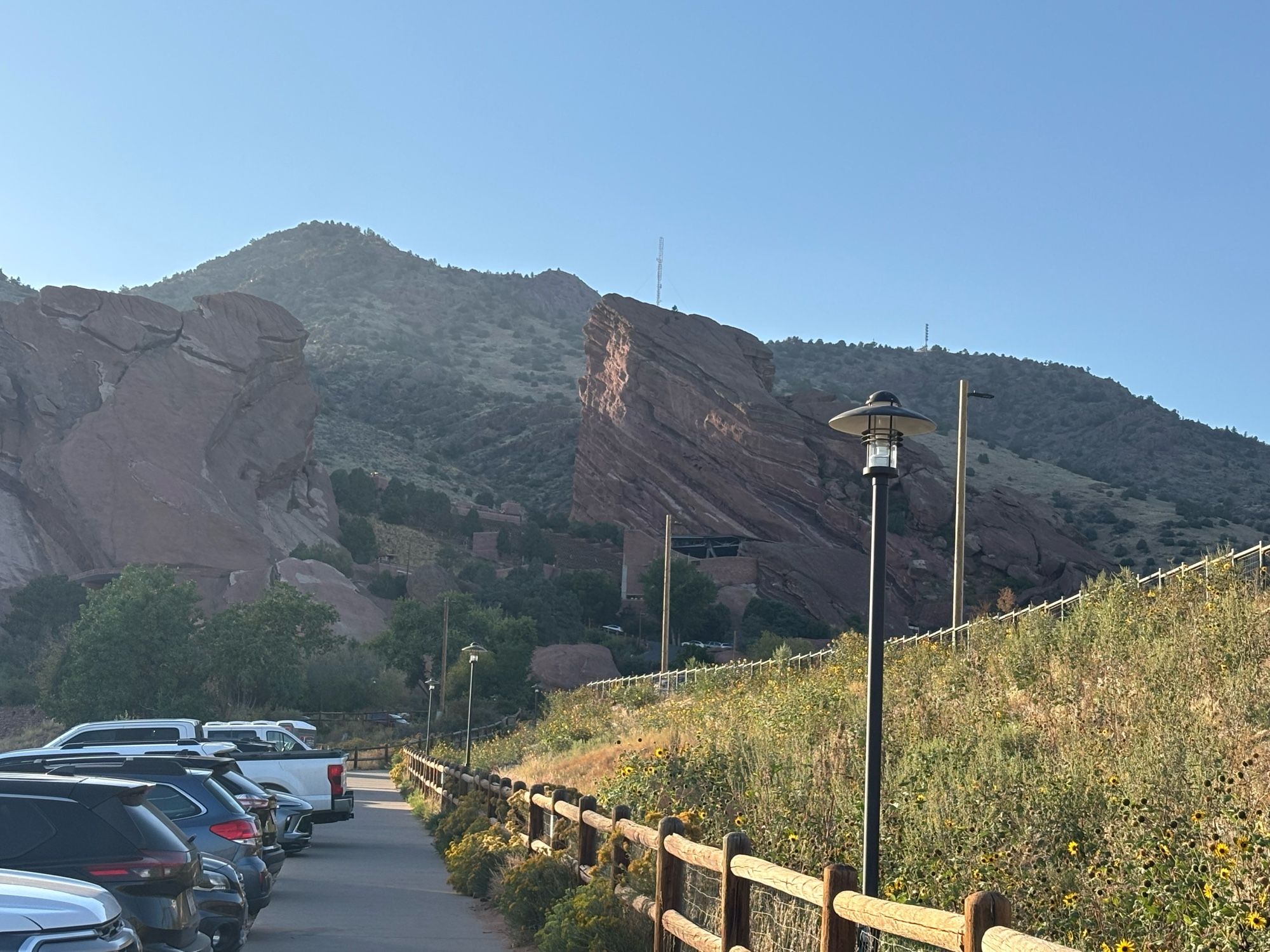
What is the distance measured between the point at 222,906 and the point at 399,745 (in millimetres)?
51235

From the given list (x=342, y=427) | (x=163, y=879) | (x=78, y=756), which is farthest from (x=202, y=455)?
(x=163, y=879)

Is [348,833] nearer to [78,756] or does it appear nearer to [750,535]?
[78,756]

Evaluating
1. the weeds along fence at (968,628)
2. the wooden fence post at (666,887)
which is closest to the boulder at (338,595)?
the weeds along fence at (968,628)

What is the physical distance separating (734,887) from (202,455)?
3584 inches

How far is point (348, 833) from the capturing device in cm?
2497

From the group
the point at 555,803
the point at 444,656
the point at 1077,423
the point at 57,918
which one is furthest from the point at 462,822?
the point at 1077,423

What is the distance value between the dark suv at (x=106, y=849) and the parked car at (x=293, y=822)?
11371mm

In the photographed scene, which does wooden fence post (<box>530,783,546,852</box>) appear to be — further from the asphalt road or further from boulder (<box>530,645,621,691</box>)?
boulder (<box>530,645,621,691</box>)

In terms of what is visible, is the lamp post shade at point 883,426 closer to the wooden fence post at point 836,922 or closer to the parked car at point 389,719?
the wooden fence post at point 836,922

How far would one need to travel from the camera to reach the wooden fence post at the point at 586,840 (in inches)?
461

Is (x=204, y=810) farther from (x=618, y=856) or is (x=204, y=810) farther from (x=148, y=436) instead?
(x=148, y=436)

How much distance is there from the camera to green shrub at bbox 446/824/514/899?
15469 millimetres

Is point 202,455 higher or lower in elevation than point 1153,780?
higher

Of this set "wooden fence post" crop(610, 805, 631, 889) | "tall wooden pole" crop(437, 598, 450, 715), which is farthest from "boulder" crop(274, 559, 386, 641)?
"wooden fence post" crop(610, 805, 631, 889)
